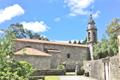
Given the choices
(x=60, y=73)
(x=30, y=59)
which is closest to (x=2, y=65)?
(x=60, y=73)

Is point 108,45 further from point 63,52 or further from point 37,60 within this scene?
point 37,60

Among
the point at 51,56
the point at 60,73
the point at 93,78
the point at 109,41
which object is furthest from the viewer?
the point at 109,41

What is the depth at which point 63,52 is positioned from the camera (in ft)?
228

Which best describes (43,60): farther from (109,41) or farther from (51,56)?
(109,41)

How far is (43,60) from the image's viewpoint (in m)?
58.5

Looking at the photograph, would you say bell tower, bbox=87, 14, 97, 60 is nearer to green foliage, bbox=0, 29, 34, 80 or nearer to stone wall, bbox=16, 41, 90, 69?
stone wall, bbox=16, 41, 90, 69

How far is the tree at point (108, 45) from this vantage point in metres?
65.9

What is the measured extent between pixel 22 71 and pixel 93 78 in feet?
56.3

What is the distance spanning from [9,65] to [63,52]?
49.4m

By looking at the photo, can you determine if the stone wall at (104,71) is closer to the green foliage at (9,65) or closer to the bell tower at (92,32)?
the green foliage at (9,65)

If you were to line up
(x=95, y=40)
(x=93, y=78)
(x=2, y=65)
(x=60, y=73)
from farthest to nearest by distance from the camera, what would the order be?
(x=95, y=40)
(x=60, y=73)
(x=93, y=78)
(x=2, y=65)

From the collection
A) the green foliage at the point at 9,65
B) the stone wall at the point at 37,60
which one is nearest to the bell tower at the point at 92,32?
the stone wall at the point at 37,60

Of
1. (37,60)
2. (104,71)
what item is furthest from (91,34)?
(104,71)

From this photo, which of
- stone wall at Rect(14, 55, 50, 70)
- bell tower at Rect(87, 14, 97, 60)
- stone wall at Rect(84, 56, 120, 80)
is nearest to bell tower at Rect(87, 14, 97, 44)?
bell tower at Rect(87, 14, 97, 60)
